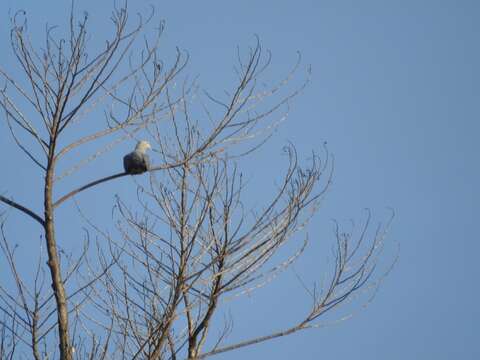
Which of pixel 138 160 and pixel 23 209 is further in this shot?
pixel 138 160

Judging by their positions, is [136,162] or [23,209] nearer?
[23,209]

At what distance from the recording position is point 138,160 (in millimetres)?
3947

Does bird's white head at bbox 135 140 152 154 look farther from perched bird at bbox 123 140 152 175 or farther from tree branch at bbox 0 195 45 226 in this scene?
tree branch at bbox 0 195 45 226

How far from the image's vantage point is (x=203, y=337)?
3648 millimetres

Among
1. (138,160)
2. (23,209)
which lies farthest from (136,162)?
(23,209)

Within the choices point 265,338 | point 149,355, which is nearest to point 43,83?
point 149,355

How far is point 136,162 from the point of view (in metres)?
3.94

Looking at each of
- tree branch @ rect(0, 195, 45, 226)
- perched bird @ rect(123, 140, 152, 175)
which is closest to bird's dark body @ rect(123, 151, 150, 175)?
perched bird @ rect(123, 140, 152, 175)

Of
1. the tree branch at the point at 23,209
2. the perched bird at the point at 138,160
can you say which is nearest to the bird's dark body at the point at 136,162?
the perched bird at the point at 138,160

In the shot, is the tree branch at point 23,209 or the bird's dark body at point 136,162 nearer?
the tree branch at point 23,209

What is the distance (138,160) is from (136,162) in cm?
2

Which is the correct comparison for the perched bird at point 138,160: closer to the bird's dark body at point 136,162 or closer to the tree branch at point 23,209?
the bird's dark body at point 136,162

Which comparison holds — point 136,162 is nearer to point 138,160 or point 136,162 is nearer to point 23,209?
point 138,160

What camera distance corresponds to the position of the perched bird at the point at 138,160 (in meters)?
3.93
